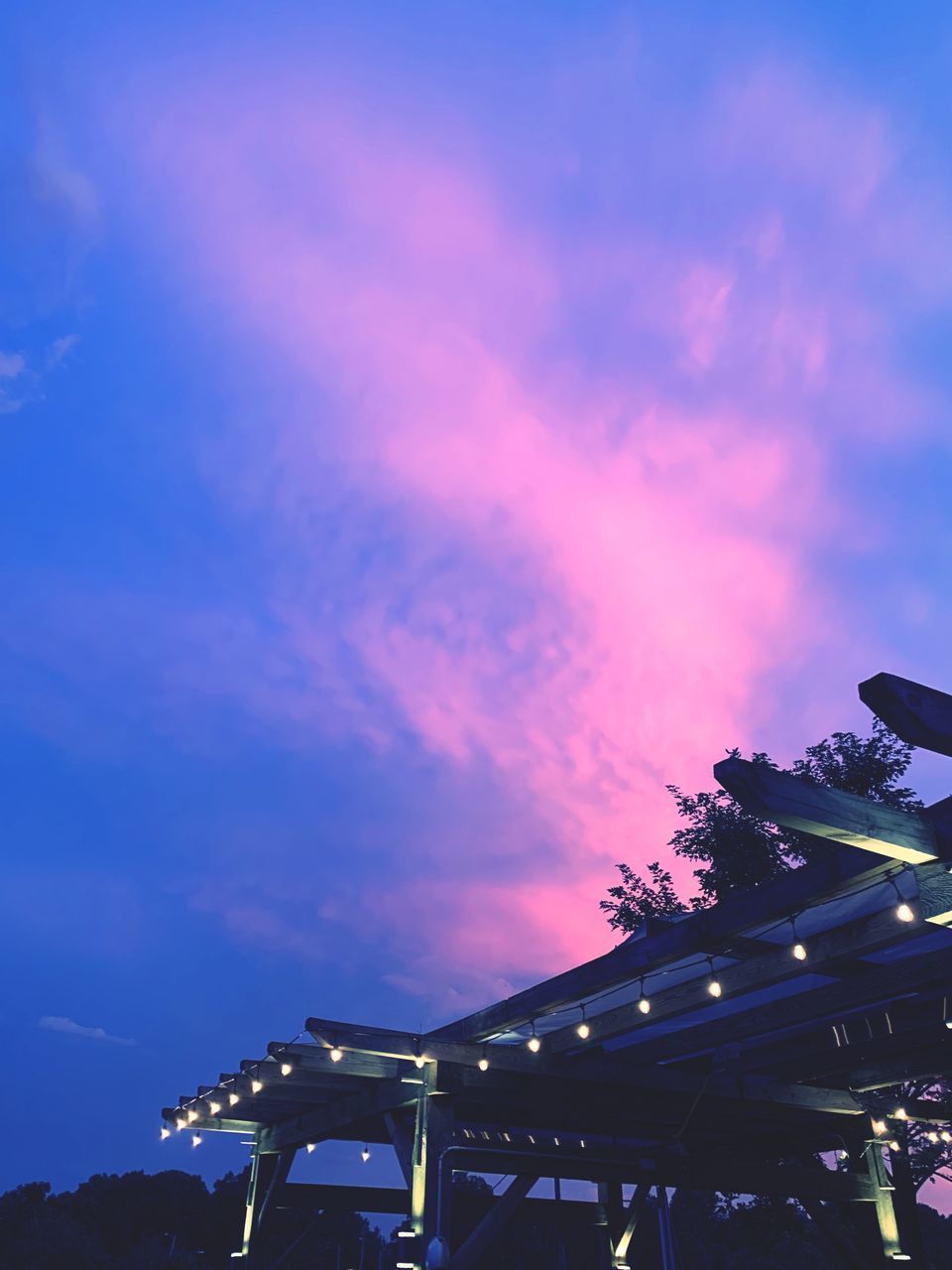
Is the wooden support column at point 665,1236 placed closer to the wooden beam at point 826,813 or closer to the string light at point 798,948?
the string light at point 798,948

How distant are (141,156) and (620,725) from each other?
16306mm

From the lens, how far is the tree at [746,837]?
14202mm

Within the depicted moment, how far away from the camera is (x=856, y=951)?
478cm

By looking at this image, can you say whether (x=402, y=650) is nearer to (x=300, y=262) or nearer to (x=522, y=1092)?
(x=300, y=262)

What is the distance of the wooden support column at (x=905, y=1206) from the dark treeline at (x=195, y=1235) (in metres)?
15.0

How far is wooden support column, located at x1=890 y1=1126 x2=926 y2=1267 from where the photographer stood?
27.4 feet

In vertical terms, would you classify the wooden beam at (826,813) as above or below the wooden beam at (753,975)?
Answer: below

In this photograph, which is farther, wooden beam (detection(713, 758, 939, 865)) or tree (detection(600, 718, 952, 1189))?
tree (detection(600, 718, 952, 1189))

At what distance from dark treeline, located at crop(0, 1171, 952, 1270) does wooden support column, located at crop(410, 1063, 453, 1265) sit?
748 inches

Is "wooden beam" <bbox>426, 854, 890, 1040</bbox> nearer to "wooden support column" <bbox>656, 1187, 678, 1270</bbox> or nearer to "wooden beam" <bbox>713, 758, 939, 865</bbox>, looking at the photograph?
"wooden beam" <bbox>713, 758, 939, 865</bbox>

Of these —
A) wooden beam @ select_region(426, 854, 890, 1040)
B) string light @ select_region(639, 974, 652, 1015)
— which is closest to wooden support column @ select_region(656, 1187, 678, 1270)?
wooden beam @ select_region(426, 854, 890, 1040)

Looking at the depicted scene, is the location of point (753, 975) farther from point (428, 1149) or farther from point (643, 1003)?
point (428, 1149)

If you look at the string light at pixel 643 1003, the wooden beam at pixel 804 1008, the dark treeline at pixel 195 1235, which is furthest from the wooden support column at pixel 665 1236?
the dark treeline at pixel 195 1235

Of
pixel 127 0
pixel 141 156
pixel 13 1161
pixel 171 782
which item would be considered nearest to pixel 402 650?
pixel 141 156
